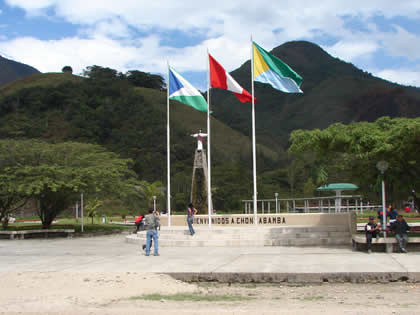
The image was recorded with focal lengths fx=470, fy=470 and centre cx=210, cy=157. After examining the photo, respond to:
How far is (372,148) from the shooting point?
15164mm

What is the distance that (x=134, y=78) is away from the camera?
183 meters

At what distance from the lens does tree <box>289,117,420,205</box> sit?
14.6 metres

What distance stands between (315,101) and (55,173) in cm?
13392

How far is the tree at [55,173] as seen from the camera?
959 inches

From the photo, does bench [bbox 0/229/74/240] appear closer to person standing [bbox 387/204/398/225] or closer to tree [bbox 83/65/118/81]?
person standing [bbox 387/204/398/225]

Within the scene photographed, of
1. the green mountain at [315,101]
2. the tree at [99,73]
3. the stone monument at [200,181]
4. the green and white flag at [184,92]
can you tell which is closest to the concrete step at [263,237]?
the green and white flag at [184,92]

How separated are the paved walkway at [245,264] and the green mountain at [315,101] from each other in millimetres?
92857

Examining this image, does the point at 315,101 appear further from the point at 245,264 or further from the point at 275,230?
the point at 245,264

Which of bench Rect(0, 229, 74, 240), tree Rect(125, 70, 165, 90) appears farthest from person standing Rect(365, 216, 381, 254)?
tree Rect(125, 70, 165, 90)

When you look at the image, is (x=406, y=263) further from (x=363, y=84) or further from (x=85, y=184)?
(x=363, y=84)

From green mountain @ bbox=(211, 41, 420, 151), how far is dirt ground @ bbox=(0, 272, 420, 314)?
9741 centimetres

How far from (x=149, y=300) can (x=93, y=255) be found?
769 cm

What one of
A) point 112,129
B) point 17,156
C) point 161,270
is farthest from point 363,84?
point 161,270

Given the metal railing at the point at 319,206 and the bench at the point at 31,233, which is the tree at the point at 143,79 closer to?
the metal railing at the point at 319,206
